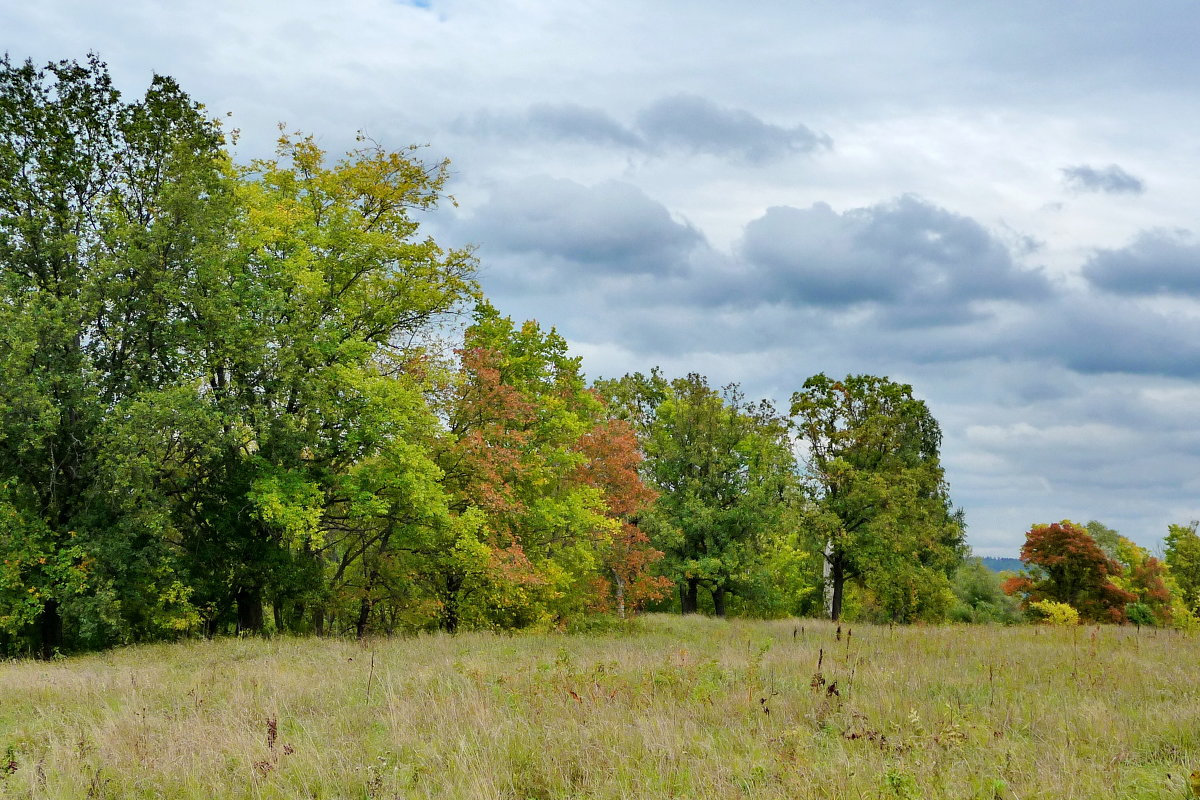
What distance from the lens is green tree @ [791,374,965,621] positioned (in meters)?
35.2

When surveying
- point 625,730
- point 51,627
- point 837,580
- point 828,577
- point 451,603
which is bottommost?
point 51,627

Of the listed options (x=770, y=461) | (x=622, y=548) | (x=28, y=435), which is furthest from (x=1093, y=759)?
(x=770, y=461)

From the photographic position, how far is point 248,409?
21.3 m

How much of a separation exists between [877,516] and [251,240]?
1071 inches

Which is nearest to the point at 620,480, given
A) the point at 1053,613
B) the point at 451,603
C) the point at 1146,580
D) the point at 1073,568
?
the point at 451,603

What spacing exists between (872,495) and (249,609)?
25.0 meters

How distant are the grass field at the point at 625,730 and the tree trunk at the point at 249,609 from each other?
438 inches

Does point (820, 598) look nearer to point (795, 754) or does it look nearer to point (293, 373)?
point (293, 373)

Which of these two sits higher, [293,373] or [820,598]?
[293,373]

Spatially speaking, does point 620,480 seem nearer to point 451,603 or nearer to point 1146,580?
point 451,603

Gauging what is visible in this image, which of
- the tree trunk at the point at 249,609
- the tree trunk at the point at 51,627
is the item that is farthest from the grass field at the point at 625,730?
the tree trunk at the point at 249,609

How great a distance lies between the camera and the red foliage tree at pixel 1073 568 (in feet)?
134

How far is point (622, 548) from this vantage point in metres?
32.4

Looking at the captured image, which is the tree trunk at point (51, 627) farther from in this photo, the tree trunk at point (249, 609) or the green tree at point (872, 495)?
the green tree at point (872, 495)
